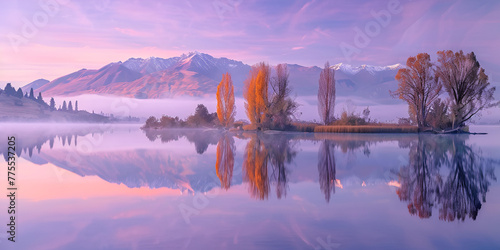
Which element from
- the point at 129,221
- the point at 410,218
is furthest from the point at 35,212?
the point at 410,218

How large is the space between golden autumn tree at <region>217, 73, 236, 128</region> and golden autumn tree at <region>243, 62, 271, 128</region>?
3427mm

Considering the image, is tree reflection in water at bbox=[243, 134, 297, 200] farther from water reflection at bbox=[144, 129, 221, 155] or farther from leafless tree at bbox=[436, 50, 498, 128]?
leafless tree at bbox=[436, 50, 498, 128]

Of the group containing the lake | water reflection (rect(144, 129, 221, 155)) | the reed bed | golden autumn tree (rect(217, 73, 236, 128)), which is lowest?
the lake

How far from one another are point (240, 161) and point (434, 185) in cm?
538

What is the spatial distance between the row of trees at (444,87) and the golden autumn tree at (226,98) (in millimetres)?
16720

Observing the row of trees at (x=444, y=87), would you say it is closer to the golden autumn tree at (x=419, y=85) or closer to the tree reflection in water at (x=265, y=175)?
the golden autumn tree at (x=419, y=85)

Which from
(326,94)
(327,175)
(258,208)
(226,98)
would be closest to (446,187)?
(327,175)

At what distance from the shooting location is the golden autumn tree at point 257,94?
32.1 m

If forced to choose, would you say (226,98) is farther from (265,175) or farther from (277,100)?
(265,175)

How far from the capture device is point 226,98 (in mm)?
37531

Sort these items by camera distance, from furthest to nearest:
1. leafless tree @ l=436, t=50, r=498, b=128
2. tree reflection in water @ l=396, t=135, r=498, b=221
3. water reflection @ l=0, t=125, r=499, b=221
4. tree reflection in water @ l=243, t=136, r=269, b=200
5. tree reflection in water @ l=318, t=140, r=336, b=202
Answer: leafless tree @ l=436, t=50, r=498, b=128 < tree reflection in water @ l=318, t=140, r=336, b=202 < tree reflection in water @ l=243, t=136, r=269, b=200 < water reflection @ l=0, t=125, r=499, b=221 < tree reflection in water @ l=396, t=135, r=498, b=221

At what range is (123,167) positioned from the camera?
31.2ft

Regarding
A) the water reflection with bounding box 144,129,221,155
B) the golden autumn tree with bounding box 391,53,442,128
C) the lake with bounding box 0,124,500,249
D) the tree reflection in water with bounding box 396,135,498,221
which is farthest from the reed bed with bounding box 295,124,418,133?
the lake with bounding box 0,124,500,249

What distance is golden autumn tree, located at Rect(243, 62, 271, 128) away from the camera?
3209 centimetres
